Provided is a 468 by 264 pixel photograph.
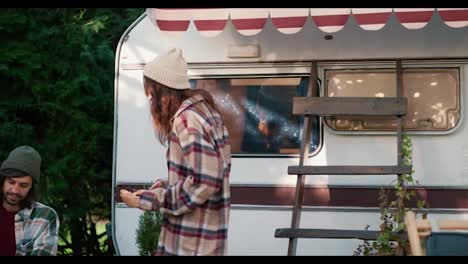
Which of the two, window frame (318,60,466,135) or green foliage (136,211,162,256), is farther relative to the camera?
green foliage (136,211,162,256)

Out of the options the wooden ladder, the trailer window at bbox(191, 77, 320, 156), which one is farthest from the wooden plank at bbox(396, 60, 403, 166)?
the trailer window at bbox(191, 77, 320, 156)

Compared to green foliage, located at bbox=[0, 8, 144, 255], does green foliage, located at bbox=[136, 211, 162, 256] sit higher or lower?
lower

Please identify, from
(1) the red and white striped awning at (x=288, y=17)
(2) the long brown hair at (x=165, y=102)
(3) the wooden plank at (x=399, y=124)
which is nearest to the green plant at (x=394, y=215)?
(3) the wooden plank at (x=399, y=124)

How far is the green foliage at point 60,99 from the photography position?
27.2 feet

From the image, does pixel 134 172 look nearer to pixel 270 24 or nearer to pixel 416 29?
pixel 270 24

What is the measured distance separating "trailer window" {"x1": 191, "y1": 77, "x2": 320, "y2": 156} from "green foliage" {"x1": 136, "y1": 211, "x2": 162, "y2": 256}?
850 mm

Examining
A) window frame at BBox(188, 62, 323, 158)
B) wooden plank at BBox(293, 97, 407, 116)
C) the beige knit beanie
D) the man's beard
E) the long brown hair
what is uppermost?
window frame at BBox(188, 62, 323, 158)

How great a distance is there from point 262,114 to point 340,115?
690 mm

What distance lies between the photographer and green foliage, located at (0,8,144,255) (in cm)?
830

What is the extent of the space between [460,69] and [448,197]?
957 mm

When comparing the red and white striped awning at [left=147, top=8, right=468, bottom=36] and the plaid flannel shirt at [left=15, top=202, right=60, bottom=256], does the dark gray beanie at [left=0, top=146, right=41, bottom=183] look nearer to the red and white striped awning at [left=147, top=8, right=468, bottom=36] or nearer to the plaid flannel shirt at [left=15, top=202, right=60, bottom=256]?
the plaid flannel shirt at [left=15, top=202, right=60, bottom=256]

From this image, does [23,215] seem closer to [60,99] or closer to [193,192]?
[193,192]

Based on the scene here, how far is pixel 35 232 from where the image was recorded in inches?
150

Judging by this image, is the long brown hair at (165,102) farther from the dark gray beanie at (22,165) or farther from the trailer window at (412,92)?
the trailer window at (412,92)
